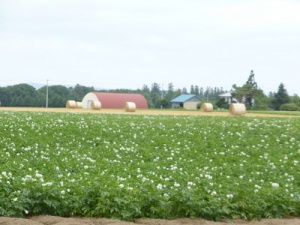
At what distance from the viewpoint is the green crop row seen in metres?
6.71

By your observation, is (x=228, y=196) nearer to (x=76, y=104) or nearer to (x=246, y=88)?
(x=76, y=104)

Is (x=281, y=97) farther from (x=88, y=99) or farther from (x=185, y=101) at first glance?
(x=88, y=99)

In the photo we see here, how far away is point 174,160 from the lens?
38.5 ft

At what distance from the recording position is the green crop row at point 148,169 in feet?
22.0

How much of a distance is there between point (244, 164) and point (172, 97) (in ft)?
139

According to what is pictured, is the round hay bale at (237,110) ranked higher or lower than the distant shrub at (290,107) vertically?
lower

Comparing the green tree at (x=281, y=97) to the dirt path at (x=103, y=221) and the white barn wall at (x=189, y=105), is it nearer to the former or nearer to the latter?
the white barn wall at (x=189, y=105)

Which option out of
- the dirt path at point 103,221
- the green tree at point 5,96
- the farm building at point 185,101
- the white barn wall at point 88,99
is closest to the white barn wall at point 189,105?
the farm building at point 185,101

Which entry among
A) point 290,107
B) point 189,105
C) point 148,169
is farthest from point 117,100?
point 148,169

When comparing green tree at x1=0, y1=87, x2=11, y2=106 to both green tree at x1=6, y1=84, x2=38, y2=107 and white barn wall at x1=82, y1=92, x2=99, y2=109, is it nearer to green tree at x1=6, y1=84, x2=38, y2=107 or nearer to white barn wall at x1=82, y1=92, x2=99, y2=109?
green tree at x1=6, y1=84, x2=38, y2=107

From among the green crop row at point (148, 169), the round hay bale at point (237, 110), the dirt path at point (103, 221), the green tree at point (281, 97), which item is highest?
the green tree at point (281, 97)

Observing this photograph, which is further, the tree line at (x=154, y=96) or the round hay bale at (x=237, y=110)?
the tree line at (x=154, y=96)

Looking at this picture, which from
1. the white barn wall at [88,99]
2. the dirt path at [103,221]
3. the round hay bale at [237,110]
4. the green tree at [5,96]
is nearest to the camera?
the dirt path at [103,221]

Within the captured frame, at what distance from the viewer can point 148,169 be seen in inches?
422
